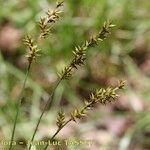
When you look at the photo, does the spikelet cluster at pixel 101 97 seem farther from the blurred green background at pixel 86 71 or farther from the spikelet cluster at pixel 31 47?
the blurred green background at pixel 86 71

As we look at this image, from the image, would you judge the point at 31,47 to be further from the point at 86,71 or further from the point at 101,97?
the point at 86,71

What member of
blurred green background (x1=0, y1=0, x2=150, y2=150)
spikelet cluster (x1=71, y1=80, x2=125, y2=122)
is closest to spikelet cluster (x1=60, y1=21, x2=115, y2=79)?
spikelet cluster (x1=71, y1=80, x2=125, y2=122)

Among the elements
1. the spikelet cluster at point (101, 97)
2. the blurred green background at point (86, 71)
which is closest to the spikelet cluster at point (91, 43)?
the spikelet cluster at point (101, 97)

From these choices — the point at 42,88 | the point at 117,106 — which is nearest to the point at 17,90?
the point at 42,88

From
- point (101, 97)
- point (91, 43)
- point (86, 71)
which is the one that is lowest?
point (101, 97)

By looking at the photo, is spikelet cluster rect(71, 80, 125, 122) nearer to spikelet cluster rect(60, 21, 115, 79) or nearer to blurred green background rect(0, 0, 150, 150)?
spikelet cluster rect(60, 21, 115, 79)

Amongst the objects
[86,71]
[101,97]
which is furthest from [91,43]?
[86,71]

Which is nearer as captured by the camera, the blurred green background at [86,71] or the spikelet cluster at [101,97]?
the spikelet cluster at [101,97]

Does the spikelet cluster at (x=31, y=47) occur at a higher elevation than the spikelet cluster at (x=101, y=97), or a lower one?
higher

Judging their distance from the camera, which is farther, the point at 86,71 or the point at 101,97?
the point at 86,71

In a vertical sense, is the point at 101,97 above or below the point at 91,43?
below
